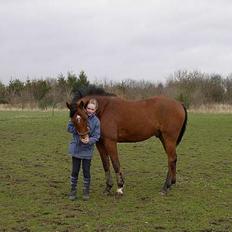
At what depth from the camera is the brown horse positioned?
7578 millimetres

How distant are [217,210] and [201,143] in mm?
9378

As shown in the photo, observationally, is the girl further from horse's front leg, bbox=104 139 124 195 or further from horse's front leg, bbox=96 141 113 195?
horse's front leg, bbox=96 141 113 195

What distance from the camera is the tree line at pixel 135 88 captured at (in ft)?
159

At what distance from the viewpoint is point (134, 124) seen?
7.83 m

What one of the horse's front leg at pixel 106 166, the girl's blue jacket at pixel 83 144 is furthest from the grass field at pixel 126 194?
the girl's blue jacket at pixel 83 144

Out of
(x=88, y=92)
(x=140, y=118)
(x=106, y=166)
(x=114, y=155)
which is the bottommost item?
(x=106, y=166)

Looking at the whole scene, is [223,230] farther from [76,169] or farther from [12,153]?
[12,153]

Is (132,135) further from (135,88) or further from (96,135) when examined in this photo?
(135,88)

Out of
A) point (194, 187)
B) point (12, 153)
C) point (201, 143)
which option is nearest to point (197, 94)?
point (201, 143)

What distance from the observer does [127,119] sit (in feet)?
25.6

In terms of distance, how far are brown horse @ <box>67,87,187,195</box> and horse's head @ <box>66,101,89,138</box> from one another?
0.19 meters

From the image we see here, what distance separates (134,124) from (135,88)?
43.2 m

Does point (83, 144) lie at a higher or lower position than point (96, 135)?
lower

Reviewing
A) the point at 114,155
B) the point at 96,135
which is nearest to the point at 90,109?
the point at 96,135
